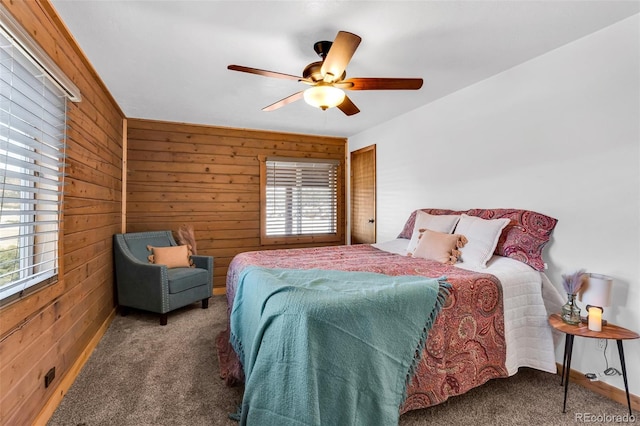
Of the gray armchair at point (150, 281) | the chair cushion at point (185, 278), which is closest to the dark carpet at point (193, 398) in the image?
the gray armchair at point (150, 281)

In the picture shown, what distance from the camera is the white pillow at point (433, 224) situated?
280 centimetres

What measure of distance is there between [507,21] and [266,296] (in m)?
2.26

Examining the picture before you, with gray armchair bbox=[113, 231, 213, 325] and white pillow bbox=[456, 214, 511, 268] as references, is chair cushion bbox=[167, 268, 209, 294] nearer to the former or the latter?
gray armchair bbox=[113, 231, 213, 325]

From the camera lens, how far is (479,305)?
186cm

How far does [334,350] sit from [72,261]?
6.55 feet

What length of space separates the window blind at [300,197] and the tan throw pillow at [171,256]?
1.29m

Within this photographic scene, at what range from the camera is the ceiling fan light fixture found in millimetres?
2146

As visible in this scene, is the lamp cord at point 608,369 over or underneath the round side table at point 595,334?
underneath

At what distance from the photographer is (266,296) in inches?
62.6

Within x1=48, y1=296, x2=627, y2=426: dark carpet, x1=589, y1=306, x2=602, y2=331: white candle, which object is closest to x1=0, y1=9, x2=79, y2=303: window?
x1=48, y1=296, x2=627, y2=426: dark carpet

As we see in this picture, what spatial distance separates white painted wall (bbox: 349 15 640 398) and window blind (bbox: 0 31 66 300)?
9.71 feet

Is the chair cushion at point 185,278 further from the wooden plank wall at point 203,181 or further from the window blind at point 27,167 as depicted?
the window blind at point 27,167

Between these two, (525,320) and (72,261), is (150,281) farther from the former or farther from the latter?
(525,320)

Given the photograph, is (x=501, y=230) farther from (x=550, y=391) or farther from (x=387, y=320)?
(x=387, y=320)
